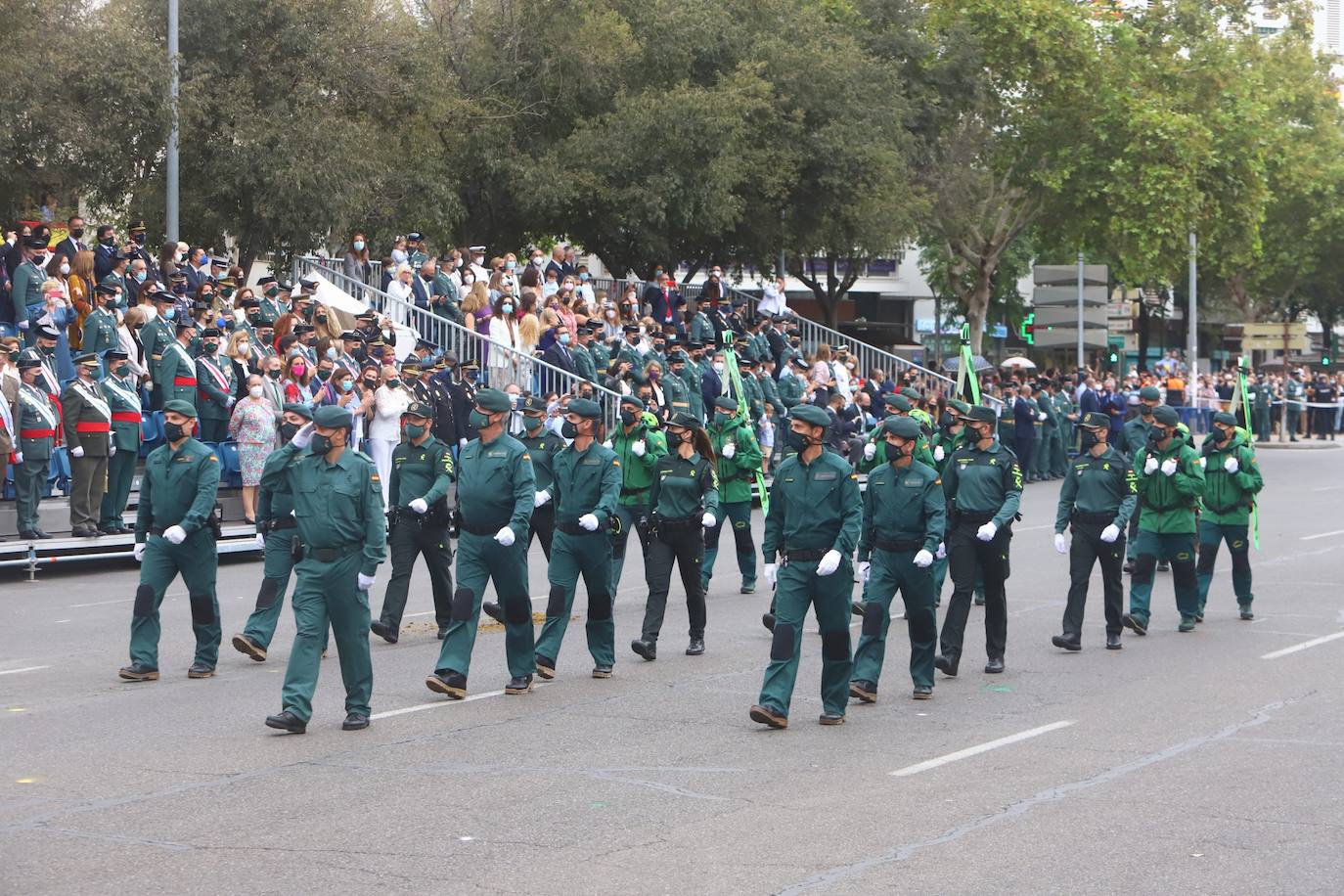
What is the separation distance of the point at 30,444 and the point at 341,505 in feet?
28.4

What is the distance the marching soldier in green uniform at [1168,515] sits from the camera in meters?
14.9

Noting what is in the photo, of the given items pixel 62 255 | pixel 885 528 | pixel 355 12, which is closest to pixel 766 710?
pixel 885 528

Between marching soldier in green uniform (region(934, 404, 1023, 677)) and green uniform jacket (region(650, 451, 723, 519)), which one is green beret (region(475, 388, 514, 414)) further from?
marching soldier in green uniform (region(934, 404, 1023, 677))

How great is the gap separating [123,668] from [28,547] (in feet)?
20.3

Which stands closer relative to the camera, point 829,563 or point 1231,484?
point 829,563

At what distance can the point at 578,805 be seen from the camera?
8.56 metres

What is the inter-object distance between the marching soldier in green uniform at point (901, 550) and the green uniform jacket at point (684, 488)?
1960mm

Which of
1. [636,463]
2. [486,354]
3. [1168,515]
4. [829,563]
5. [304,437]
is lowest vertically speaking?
[1168,515]

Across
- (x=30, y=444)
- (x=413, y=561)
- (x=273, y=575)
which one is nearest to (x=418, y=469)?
(x=413, y=561)

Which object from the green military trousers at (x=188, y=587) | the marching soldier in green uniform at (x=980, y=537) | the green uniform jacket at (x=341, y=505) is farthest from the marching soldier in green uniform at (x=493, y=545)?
the marching soldier in green uniform at (x=980, y=537)

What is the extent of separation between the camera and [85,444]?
722 inches

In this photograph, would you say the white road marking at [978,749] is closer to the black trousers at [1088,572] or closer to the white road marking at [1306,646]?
the black trousers at [1088,572]

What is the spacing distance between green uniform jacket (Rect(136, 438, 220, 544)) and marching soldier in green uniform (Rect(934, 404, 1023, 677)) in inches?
205

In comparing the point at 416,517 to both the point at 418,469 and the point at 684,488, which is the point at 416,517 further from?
the point at 684,488
